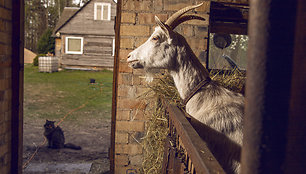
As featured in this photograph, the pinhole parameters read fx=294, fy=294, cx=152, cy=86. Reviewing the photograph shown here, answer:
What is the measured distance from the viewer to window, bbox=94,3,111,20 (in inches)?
938

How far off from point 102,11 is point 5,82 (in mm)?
21913

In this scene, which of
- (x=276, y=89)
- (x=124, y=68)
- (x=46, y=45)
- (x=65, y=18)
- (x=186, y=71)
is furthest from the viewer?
(x=46, y=45)

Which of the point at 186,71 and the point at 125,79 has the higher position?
the point at 186,71

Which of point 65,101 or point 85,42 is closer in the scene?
point 65,101

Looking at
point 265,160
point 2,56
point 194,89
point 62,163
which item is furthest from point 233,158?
point 62,163

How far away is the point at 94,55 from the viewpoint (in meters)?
23.2

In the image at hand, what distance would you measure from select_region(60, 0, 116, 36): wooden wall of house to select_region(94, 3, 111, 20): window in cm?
33

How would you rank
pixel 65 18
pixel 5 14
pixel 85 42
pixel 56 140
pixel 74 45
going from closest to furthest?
pixel 5 14
pixel 56 140
pixel 85 42
pixel 74 45
pixel 65 18

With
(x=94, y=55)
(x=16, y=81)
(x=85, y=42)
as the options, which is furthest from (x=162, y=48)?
(x=85, y=42)

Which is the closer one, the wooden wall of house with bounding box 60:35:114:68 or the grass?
the grass

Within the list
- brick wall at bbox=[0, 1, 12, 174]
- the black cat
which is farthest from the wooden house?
brick wall at bbox=[0, 1, 12, 174]

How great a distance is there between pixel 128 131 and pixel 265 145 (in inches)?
127

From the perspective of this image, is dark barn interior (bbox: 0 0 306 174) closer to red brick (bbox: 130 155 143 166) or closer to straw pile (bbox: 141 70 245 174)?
straw pile (bbox: 141 70 245 174)

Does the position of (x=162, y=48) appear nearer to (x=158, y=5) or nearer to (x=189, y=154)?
(x=158, y=5)
